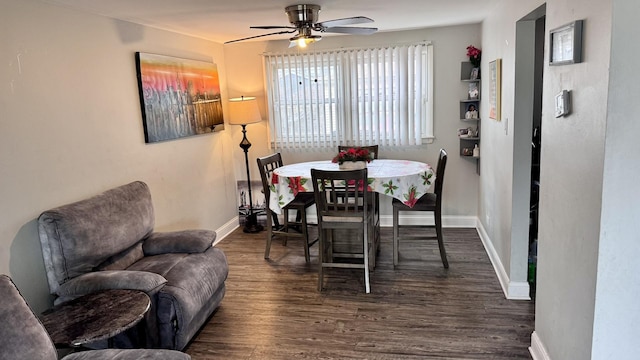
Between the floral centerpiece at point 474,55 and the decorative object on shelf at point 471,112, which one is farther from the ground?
the floral centerpiece at point 474,55

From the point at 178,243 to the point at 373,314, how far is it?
1498 millimetres

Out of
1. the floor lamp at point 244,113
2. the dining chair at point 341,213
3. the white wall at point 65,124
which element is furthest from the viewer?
the floor lamp at point 244,113

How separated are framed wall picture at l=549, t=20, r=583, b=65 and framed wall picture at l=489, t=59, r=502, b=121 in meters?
1.37

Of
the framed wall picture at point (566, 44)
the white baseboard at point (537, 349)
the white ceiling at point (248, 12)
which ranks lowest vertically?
the white baseboard at point (537, 349)

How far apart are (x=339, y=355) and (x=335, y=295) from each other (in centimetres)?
80

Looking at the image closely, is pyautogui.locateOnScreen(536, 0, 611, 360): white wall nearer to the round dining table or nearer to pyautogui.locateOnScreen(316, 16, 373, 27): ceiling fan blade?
pyautogui.locateOnScreen(316, 16, 373, 27): ceiling fan blade

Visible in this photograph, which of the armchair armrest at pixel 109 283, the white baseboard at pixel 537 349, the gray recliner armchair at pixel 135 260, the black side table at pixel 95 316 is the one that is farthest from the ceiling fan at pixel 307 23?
the white baseboard at pixel 537 349

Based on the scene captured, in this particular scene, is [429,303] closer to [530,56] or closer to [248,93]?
[530,56]

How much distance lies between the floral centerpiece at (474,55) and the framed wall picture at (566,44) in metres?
2.50

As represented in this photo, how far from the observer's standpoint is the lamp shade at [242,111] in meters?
4.83

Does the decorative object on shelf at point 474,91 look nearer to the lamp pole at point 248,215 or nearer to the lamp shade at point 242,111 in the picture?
the lamp shade at point 242,111

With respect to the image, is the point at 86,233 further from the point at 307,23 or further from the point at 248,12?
the point at 307,23

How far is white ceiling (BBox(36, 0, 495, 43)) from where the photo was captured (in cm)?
296

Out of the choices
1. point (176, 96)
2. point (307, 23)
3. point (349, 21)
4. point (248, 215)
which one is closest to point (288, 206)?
point (248, 215)
